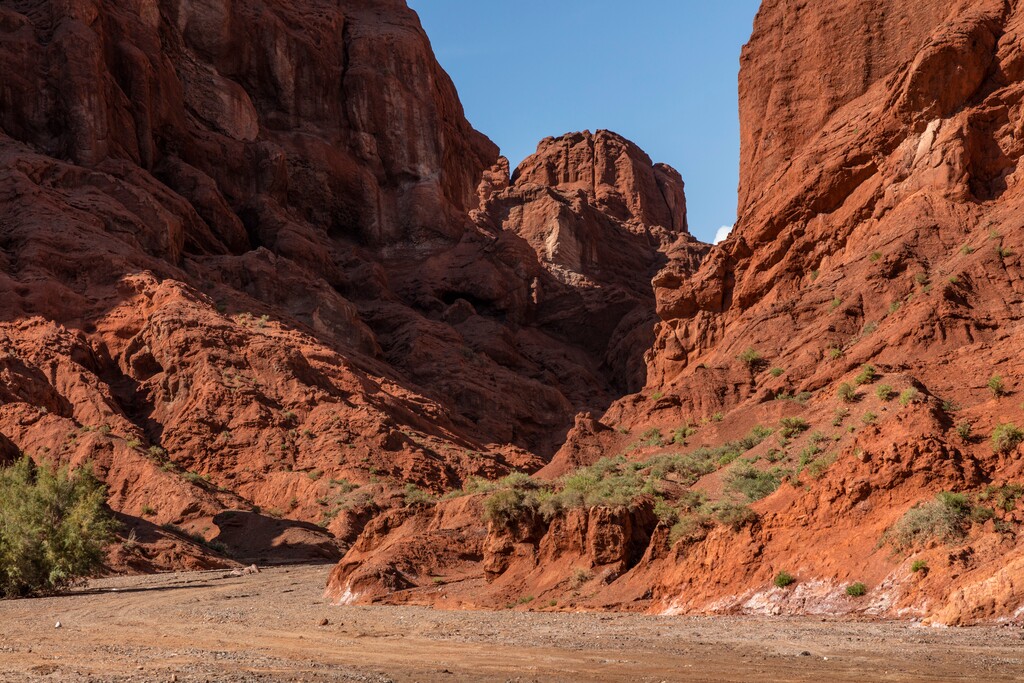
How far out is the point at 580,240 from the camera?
327 feet

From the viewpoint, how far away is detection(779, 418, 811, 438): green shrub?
2691cm

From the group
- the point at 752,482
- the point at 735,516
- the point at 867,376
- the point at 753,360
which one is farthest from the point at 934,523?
the point at 753,360

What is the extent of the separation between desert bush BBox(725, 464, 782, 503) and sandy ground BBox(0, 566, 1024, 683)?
4.16 metres

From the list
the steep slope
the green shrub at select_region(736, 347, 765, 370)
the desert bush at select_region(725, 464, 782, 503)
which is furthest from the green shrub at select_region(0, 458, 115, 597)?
the green shrub at select_region(736, 347, 765, 370)

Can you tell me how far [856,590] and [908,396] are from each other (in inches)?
221

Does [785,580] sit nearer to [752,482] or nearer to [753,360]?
[752,482]

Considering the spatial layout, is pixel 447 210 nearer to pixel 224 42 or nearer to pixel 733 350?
pixel 224 42

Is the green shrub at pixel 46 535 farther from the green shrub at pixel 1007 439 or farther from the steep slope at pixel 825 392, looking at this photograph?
the green shrub at pixel 1007 439

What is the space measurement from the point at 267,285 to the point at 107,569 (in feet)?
101

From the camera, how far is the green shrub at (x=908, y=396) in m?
23.2

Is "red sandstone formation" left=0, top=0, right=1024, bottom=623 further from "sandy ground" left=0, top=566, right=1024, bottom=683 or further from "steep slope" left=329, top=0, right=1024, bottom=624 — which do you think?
"sandy ground" left=0, top=566, right=1024, bottom=683

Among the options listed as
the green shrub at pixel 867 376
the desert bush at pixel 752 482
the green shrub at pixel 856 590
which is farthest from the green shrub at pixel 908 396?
the green shrub at pixel 856 590

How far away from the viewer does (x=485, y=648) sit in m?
17.8

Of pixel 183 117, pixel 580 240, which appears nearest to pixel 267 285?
pixel 183 117
